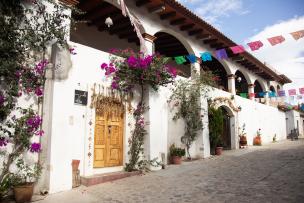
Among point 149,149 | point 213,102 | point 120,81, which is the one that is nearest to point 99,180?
point 149,149

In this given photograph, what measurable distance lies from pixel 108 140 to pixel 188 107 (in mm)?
4127

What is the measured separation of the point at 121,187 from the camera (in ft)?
22.0

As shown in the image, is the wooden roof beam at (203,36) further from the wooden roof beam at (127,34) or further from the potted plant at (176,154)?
the potted plant at (176,154)

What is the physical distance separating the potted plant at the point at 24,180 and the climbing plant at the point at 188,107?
5.98 m

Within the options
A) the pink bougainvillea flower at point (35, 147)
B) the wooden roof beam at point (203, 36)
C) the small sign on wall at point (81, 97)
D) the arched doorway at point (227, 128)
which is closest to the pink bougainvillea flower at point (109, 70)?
the small sign on wall at point (81, 97)

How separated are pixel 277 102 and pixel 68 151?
21986mm

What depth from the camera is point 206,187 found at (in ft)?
21.1

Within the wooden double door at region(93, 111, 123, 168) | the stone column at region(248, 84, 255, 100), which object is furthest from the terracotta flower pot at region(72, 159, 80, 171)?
the stone column at region(248, 84, 255, 100)

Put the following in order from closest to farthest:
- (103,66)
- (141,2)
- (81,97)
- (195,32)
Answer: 1. (81,97)
2. (103,66)
3. (141,2)
4. (195,32)

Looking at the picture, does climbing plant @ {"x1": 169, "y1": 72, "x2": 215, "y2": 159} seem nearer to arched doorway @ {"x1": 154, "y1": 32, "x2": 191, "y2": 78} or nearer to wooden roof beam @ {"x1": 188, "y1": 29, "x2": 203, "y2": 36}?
arched doorway @ {"x1": 154, "y1": 32, "x2": 191, "y2": 78}

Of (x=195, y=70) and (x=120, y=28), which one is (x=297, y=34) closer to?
(x=195, y=70)

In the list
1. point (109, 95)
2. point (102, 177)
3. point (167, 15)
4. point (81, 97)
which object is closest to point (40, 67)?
point (81, 97)

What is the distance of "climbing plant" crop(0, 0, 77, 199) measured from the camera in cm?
574

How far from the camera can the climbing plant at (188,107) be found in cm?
1100
